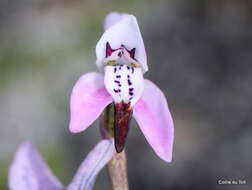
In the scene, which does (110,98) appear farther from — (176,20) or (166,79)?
(176,20)

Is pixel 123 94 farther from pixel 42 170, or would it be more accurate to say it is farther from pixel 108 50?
pixel 42 170

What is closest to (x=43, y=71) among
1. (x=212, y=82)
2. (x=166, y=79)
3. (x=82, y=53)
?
(x=82, y=53)

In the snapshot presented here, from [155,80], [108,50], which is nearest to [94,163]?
[108,50]

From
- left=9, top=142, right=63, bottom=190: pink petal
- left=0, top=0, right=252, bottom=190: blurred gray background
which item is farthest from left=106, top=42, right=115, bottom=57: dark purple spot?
left=0, top=0, right=252, bottom=190: blurred gray background

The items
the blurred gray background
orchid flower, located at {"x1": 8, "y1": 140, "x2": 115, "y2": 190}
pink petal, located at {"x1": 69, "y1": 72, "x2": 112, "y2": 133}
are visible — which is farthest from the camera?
the blurred gray background

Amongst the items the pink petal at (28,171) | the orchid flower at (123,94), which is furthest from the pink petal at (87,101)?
the pink petal at (28,171)

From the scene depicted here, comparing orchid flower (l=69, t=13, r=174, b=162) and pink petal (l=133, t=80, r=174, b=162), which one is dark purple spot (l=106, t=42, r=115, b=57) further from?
pink petal (l=133, t=80, r=174, b=162)
